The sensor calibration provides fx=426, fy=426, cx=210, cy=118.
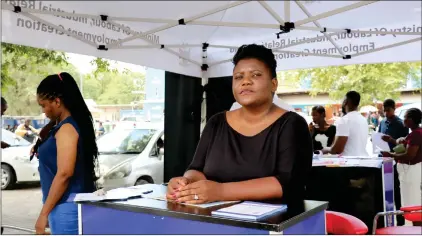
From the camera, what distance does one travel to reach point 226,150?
1495mm

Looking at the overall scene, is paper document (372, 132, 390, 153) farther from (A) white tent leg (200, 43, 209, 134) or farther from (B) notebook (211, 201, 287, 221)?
(B) notebook (211, 201, 287, 221)

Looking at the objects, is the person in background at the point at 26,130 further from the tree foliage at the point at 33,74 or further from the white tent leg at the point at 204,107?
the white tent leg at the point at 204,107

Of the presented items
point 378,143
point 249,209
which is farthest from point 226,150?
point 378,143

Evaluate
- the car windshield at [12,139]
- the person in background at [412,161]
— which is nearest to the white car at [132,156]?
the car windshield at [12,139]

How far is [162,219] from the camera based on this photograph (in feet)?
→ 4.10

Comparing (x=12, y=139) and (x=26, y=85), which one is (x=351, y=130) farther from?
(x=12, y=139)

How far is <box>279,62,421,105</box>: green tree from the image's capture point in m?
8.55

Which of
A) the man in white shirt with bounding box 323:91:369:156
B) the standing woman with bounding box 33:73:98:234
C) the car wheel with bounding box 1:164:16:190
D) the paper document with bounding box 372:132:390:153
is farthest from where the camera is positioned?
the car wheel with bounding box 1:164:16:190

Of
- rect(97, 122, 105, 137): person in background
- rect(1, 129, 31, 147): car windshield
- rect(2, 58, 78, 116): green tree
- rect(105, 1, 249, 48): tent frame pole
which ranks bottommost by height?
rect(1, 129, 31, 147): car windshield

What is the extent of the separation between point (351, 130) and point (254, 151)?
3285mm

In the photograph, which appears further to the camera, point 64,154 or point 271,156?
point 64,154

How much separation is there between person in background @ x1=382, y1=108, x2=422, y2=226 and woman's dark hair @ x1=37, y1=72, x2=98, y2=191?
3.50 metres

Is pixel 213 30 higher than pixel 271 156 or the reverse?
higher

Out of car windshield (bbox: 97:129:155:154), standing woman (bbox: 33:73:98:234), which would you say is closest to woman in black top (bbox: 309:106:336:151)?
car windshield (bbox: 97:129:155:154)
